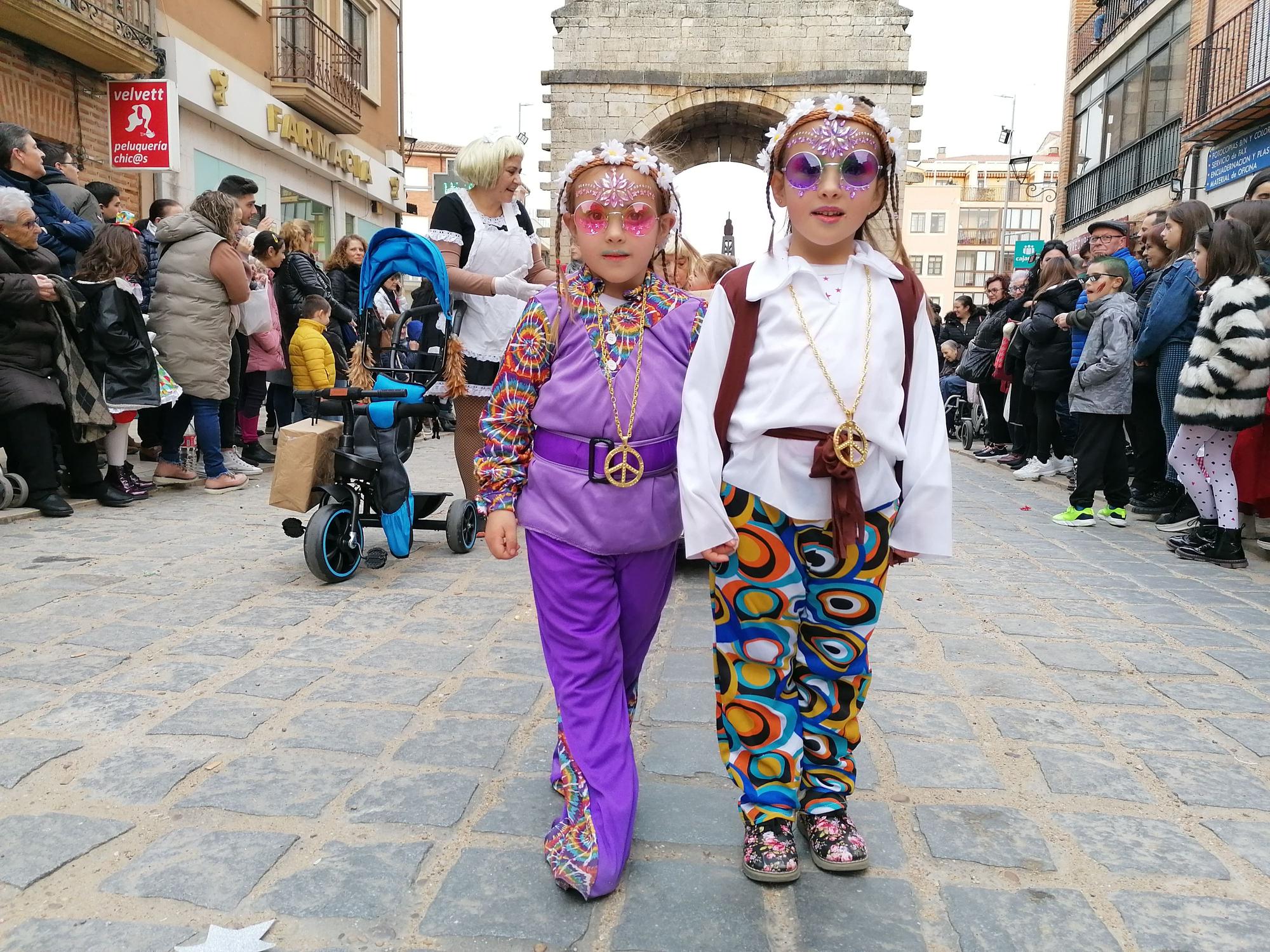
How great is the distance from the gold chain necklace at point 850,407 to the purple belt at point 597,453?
0.39 m

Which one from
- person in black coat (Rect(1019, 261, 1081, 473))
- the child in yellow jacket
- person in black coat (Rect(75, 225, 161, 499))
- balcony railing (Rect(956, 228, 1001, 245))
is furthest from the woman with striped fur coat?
balcony railing (Rect(956, 228, 1001, 245))

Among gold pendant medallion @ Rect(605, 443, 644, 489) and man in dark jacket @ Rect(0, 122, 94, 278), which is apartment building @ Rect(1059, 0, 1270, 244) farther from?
gold pendant medallion @ Rect(605, 443, 644, 489)

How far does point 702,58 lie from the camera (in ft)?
73.0

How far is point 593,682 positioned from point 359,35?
21570 mm

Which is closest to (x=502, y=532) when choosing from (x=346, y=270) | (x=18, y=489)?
(x=18, y=489)

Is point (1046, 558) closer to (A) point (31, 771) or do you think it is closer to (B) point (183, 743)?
(B) point (183, 743)

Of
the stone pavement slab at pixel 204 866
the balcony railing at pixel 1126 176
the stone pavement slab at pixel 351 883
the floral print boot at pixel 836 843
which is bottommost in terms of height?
the stone pavement slab at pixel 351 883

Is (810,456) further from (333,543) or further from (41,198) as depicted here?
(41,198)

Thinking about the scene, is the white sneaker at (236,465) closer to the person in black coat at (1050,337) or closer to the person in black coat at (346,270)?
the person in black coat at (346,270)

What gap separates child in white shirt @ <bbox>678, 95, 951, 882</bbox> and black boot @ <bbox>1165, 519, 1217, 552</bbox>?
450cm

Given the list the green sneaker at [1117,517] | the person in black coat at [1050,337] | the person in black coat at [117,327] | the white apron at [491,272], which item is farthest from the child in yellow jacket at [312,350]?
the green sneaker at [1117,517]

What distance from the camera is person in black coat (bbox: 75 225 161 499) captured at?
6.61m

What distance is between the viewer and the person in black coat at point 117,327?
6.61 metres

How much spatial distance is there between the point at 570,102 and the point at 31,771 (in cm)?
2172
